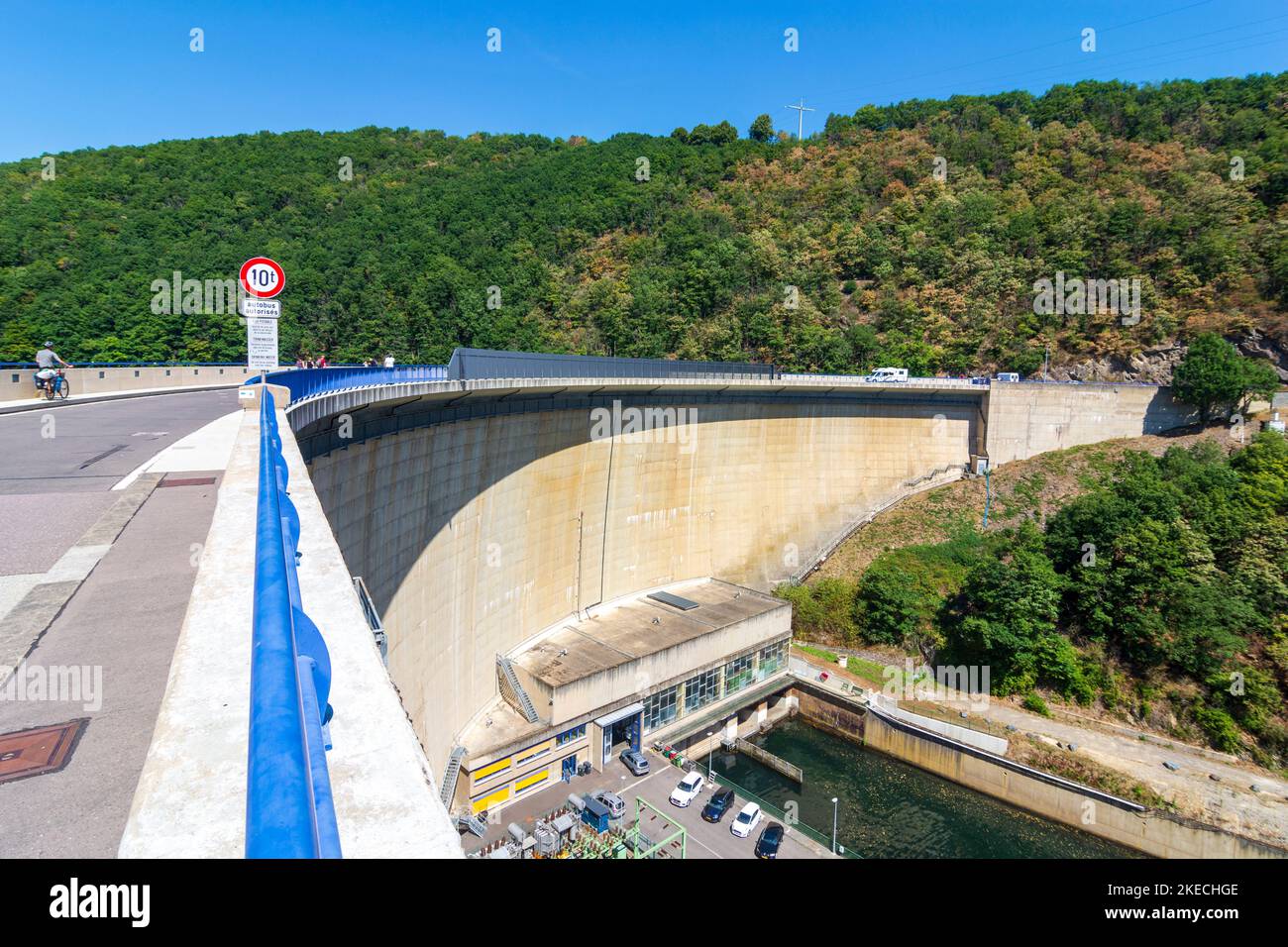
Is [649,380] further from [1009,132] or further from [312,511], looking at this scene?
[1009,132]

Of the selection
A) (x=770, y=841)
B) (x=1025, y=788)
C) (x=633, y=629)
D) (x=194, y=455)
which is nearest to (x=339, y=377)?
(x=194, y=455)

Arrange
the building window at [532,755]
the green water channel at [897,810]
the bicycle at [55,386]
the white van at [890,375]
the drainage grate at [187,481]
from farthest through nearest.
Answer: the white van at [890,375] < the green water channel at [897,810] < the building window at [532,755] < the bicycle at [55,386] < the drainage grate at [187,481]

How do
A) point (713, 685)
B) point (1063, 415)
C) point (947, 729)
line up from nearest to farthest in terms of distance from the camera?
point (947, 729) → point (713, 685) → point (1063, 415)

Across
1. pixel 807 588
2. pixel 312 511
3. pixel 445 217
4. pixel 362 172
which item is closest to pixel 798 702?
pixel 807 588

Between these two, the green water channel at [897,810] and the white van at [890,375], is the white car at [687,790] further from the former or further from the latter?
the white van at [890,375]

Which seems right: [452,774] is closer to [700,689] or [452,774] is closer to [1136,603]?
[700,689]

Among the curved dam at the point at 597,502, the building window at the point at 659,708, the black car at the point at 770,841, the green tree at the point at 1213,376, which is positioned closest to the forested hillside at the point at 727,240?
the green tree at the point at 1213,376

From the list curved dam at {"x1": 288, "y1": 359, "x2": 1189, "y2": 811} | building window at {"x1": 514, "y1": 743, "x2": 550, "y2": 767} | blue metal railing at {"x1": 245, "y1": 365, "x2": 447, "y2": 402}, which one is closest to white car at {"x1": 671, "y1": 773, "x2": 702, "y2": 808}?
curved dam at {"x1": 288, "y1": 359, "x2": 1189, "y2": 811}

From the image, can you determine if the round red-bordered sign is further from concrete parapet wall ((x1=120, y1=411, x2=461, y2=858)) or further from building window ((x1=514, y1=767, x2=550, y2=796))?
building window ((x1=514, y1=767, x2=550, y2=796))

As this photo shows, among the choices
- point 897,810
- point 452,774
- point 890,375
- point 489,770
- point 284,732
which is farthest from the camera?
point 890,375
